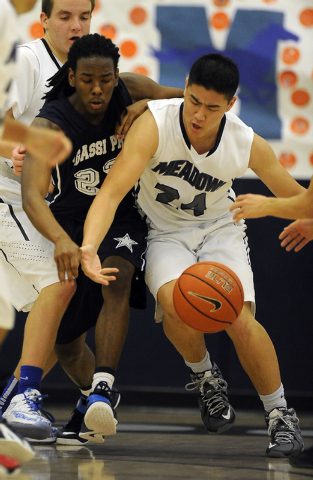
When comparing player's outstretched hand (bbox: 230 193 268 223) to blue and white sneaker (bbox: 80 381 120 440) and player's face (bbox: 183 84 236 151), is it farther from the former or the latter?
blue and white sneaker (bbox: 80 381 120 440)

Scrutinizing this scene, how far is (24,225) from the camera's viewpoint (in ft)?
13.7

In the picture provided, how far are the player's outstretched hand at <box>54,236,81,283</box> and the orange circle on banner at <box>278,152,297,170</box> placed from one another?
2805mm

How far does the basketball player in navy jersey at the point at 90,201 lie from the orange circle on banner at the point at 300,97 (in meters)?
1.75

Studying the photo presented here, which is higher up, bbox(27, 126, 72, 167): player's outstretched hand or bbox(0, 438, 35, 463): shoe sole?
bbox(27, 126, 72, 167): player's outstretched hand

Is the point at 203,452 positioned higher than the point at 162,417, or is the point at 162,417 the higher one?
the point at 203,452

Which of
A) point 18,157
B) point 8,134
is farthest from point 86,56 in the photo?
point 8,134

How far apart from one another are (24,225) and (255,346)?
4.65 ft

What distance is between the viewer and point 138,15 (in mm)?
6117

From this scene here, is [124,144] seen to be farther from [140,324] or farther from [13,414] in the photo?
[140,324]

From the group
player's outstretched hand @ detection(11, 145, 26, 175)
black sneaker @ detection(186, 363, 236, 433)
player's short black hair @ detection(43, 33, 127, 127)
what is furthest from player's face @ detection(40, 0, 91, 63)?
black sneaker @ detection(186, 363, 236, 433)

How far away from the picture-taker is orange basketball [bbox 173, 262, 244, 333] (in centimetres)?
383

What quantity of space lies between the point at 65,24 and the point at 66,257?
5.29ft

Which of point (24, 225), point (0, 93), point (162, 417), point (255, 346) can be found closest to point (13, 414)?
point (24, 225)

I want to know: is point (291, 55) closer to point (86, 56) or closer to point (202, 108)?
point (202, 108)
